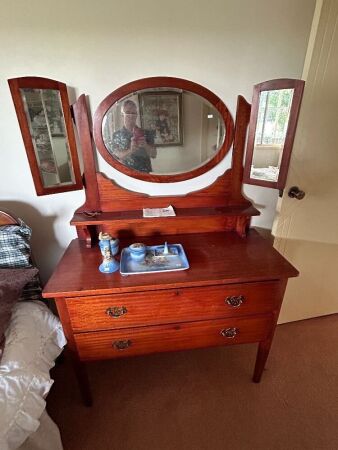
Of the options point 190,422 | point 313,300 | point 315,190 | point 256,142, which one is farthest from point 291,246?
point 190,422

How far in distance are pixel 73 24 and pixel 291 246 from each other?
5.37 feet

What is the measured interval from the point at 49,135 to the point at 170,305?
967mm

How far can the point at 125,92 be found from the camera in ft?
3.55

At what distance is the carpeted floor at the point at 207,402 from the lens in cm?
112

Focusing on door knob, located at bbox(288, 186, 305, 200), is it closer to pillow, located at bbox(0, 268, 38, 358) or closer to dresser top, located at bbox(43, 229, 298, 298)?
dresser top, located at bbox(43, 229, 298, 298)

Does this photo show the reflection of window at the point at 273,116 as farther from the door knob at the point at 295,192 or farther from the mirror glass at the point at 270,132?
the door knob at the point at 295,192

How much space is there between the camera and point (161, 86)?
1093 mm

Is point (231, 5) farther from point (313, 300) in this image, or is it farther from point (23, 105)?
point (313, 300)

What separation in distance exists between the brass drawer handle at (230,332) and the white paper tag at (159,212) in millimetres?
643

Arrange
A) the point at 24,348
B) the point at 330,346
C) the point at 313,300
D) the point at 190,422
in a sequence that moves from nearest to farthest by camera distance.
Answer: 1. the point at 24,348
2. the point at 190,422
3. the point at 330,346
4. the point at 313,300

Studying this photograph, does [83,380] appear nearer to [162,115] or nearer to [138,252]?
[138,252]

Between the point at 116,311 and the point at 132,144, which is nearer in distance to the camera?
the point at 116,311

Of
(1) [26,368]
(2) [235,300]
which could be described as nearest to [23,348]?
(1) [26,368]

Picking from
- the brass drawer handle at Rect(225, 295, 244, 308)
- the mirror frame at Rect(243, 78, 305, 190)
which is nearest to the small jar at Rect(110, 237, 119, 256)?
the brass drawer handle at Rect(225, 295, 244, 308)
